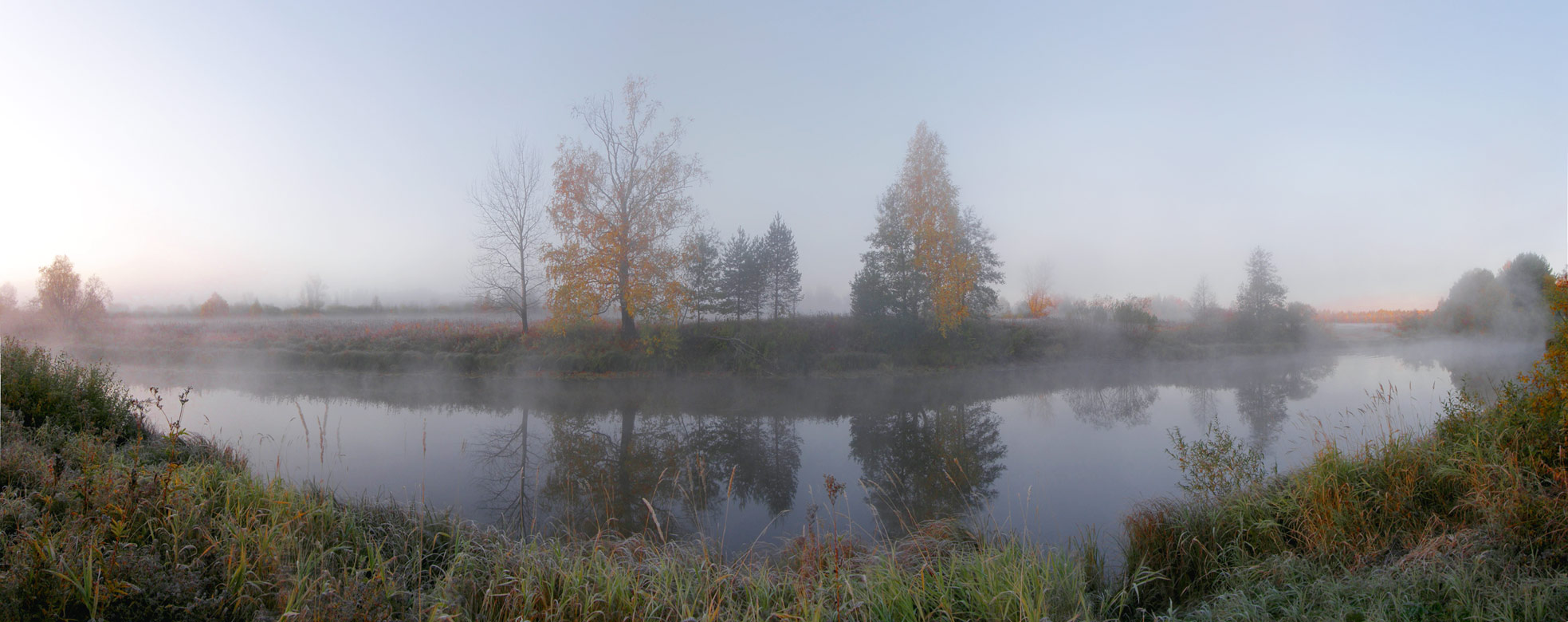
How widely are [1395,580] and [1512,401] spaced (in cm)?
342

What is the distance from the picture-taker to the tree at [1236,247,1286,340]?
25406 mm

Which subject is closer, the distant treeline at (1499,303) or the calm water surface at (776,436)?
the calm water surface at (776,436)

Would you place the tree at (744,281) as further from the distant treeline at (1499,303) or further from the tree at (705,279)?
the distant treeline at (1499,303)

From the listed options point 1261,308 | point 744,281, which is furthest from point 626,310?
point 1261,308

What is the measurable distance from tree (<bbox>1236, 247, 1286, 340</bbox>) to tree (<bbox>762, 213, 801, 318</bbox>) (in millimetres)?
20523

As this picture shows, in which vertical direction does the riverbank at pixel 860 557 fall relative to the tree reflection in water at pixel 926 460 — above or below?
above

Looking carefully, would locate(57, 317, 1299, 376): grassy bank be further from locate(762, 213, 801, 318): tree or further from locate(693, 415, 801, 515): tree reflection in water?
locate(693, 415, 801, 515): tree reflection in water

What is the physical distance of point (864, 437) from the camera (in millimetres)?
10078

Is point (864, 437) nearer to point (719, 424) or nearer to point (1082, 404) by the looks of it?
point (719, 424)

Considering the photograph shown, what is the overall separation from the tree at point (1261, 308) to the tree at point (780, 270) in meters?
20.5

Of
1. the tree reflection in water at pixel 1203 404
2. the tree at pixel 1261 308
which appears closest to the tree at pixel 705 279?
the tree reflection in water at pixel 1203 404

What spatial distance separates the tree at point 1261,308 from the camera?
2541cm

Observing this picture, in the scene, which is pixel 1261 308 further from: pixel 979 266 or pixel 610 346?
pixel 610 346

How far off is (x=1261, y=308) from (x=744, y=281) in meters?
23.7
